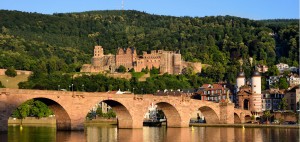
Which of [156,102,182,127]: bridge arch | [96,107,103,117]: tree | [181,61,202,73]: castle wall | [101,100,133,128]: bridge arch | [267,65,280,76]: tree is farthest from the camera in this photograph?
[181,61,202,73]: castle wall

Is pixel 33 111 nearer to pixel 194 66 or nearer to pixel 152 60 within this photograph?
pixel 194 66

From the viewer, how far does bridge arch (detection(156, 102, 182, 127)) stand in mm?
81738

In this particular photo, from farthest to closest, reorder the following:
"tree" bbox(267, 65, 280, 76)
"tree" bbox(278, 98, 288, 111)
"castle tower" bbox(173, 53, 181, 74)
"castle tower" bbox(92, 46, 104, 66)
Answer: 1. "castle tower" bbox(92, 46, 104, 66)
2. "castle tower" bbox(173, 53, 181, 74)
3. "tree" bbox(267, 65, 280, 76)
4. "tree" bbox(278, 98, 288, 111)

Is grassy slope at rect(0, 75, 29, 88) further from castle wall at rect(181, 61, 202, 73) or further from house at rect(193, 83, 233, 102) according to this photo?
house at rect(193, 83, 233, 102)

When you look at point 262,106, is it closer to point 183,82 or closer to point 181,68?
point 183,82

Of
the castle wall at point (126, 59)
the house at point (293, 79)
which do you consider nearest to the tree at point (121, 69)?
the castle wall at point (126, 59)

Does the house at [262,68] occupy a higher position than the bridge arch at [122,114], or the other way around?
the house at [262,68]

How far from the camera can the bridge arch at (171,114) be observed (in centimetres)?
8174

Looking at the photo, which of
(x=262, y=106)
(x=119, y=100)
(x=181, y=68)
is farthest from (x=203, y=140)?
(x=181, y=68)

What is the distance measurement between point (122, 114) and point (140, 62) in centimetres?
9248

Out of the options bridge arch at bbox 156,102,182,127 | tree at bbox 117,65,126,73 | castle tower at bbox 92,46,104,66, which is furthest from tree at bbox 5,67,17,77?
bridge arch at bbox 156,102,182,127

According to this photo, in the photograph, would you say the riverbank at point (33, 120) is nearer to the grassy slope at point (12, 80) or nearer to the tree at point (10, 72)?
the grassy slope at point (12, 80)

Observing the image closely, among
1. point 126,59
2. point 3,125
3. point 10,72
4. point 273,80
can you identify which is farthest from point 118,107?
point 126,59

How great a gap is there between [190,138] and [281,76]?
75513mm
